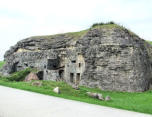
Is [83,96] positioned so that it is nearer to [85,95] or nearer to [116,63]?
[85,95]

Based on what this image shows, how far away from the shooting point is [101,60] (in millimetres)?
21344

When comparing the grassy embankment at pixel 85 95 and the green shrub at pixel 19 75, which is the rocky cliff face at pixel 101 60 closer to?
the grassy embankment at pixel 85 95

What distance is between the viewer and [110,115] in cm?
309

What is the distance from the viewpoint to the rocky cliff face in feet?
66.7

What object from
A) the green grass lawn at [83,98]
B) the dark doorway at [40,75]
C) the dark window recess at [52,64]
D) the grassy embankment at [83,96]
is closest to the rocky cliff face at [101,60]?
the dark window recess at [52,64]

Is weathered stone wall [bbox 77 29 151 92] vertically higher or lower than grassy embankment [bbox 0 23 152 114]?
higher

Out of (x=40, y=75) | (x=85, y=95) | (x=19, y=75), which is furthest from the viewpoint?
(x=40, y=75)

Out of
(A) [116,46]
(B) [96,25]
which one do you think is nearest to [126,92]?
(A) [116,46]

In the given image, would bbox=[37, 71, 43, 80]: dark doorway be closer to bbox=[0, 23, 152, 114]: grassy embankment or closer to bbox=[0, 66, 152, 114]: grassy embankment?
bbox=[0, 23, 152, 114]: grassy embankment

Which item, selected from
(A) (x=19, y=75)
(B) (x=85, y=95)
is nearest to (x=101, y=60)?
(A) (x=19, y=75)

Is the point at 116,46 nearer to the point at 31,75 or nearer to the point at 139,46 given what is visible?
the point at 139,46

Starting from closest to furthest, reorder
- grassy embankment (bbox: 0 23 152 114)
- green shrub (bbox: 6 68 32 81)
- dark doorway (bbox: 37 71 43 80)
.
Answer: grassy embankment (bbox: 0 23 152 114), green shrub (bbox: 6 68 32 81), dark doorway (bbox: 37 71 43 80)

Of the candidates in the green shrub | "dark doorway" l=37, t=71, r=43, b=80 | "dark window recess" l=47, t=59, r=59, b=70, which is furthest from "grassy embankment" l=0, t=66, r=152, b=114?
"dark doorway" l=37, t=71, r=43, b=80

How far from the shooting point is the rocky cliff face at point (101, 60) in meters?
20.3
